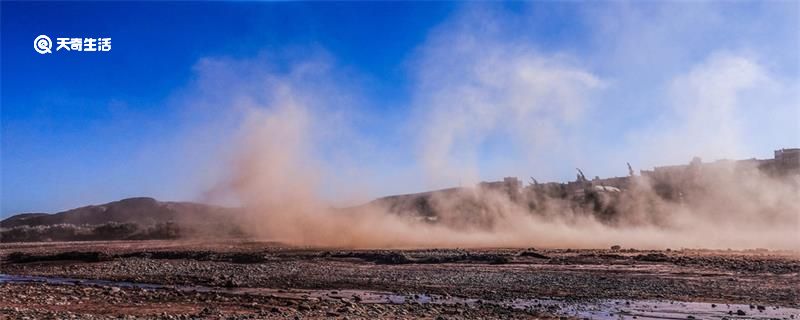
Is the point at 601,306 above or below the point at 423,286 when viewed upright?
below

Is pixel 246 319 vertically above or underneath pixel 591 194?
underneath

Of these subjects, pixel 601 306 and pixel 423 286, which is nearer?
pixel 601 306

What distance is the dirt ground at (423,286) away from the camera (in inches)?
611

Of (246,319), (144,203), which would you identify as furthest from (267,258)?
(144,203)

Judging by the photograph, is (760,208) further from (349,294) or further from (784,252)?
(349,294)

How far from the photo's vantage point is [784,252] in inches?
1172

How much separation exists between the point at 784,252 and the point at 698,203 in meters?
18.4

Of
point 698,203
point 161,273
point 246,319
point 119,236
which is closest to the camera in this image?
Answer: point 246,319

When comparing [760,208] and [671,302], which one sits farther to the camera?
[760,208]

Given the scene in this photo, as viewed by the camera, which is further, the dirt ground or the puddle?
the dirt ground

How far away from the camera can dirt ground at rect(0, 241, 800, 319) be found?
611 inches

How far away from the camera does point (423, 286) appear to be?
20891mm

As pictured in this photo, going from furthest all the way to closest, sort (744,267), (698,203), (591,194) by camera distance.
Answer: (591,194)
(698,203)
(744,267)

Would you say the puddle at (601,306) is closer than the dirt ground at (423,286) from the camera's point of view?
Yes
